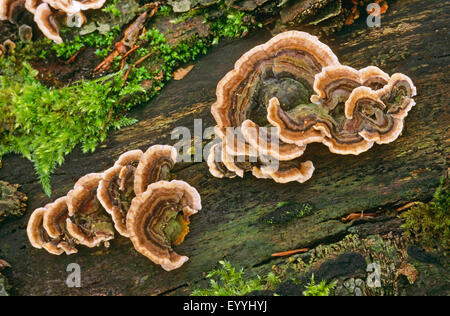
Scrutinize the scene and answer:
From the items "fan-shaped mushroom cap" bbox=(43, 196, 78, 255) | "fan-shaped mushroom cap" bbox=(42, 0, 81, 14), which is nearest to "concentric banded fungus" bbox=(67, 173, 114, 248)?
"fan-shaped mushroom cap" bbox=(43, 196, 78, 255)

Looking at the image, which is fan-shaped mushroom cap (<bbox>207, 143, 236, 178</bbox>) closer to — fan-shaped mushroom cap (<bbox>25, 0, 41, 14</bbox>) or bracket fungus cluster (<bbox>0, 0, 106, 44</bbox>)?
bracket fungus cluster (<bbox>0, 0, 106, 44</bbox>)

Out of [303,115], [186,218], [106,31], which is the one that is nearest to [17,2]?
[106,31]

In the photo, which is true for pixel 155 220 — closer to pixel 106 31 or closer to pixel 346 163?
pixel 346 163

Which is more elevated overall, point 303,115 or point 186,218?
point 303,115

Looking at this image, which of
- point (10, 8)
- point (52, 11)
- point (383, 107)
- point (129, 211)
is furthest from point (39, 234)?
point (383, 107)
